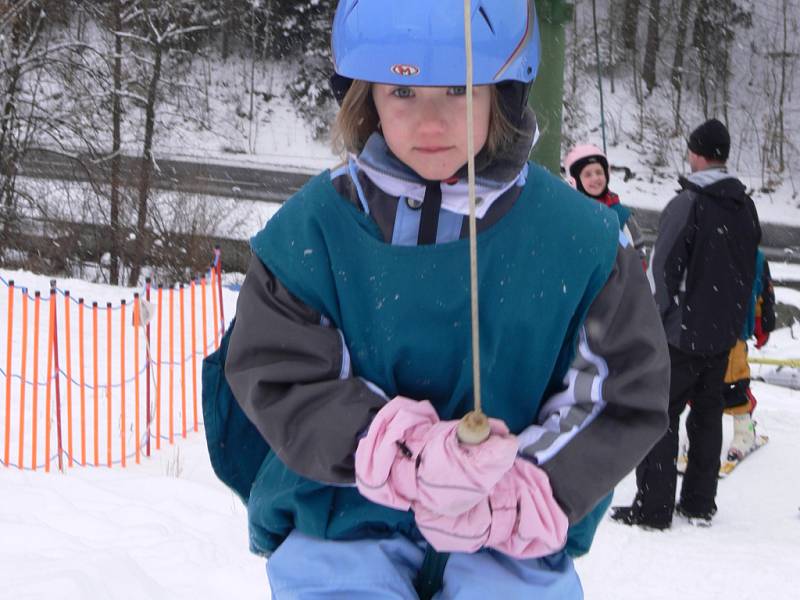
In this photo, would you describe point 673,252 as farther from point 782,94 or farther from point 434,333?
point 782,94

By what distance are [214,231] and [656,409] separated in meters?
15.9

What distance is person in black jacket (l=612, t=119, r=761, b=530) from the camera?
17.5 feet

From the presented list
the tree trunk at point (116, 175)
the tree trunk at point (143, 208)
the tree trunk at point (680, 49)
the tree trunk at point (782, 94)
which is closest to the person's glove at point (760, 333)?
the tree trunk at point (143, 208)

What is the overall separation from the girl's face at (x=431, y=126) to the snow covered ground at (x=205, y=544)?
2235 mm

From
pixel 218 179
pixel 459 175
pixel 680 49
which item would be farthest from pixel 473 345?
pixel 680 49

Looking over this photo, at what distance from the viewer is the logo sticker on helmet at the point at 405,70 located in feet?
5.96

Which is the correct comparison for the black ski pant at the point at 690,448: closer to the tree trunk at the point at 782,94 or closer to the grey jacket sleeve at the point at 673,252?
the grey jacket sleeve at the point at 673,252

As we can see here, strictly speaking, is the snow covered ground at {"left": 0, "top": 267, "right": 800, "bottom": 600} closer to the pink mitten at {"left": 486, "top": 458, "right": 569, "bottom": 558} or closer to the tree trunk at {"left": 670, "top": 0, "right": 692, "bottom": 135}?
the pink mitten at {"left": 486, "top": 458, "right": 569, "bottom": 558}

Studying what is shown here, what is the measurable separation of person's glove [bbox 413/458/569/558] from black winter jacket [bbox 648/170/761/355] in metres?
3.76

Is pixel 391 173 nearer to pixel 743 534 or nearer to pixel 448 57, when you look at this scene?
pixel 448 57

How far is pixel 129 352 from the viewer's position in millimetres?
10805

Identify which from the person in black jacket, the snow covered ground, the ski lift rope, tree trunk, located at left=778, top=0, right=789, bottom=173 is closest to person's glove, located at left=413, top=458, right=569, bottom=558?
the ski lift rope

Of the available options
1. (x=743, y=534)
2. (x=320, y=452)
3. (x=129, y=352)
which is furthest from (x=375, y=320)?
(x=129, y=352)

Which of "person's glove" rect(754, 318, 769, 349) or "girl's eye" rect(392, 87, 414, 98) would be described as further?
"person's glove" rect(754, 318, 769, 349)
